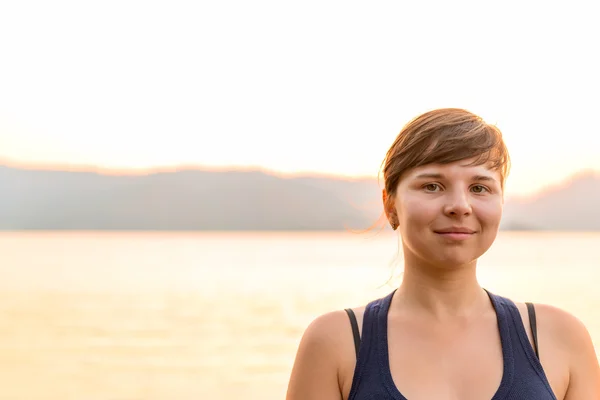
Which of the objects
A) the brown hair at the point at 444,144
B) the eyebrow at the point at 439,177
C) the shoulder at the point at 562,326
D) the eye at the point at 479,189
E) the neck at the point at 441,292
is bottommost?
the shoulder at the point at 562,326

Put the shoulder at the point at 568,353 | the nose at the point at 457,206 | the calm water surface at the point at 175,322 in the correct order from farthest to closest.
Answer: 1. the calm water surface at the point at 175,322
2. the shoulder at the point at 568,353
3. the nose at the point at 457,206

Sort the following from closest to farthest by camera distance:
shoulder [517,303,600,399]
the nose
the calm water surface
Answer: the nose, shoulder [517,303,600,399], the calm water surface

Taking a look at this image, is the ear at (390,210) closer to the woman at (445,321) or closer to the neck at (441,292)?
the woman at (445,321)

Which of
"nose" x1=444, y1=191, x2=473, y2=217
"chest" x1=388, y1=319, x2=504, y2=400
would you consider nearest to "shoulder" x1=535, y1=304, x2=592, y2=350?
"chest" x1=388, y1=319, x2=504, y2=400

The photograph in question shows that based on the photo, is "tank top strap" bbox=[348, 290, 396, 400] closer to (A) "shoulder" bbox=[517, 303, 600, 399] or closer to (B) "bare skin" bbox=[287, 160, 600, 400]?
(B) "bare skin" bbox=[287, 160, 600, 400]

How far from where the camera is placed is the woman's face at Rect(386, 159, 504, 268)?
1.82m

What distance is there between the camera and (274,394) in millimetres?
13188

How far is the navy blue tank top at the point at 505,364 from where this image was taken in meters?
1.82

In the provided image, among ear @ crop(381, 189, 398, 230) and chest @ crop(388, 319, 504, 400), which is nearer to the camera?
chest @ crop(388, 319, 504, 400)

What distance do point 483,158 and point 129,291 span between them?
28.9 m

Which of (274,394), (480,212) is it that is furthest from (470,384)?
(274,394)

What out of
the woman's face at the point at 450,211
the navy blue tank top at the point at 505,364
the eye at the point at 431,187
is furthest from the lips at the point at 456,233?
the navy blue tank top at the point at 505,364

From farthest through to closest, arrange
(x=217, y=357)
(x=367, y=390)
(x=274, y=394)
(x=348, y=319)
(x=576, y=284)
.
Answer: (x=576, y=284) → (x=217, y=357) → (x=274, y=394) → (x=348, y=319) → (x=367, y=390)

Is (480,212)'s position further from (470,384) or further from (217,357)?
(217,357)
